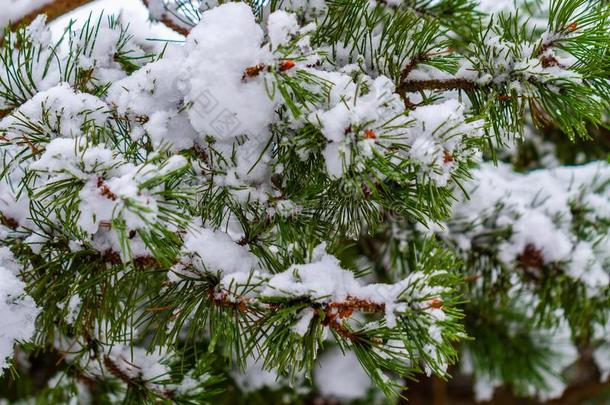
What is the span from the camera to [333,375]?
2.29 m

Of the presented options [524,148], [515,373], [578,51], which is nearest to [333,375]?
[515,373]

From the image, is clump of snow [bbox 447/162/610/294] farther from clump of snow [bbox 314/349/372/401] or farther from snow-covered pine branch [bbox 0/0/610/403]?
clump of snow [bbox 314/349/372/401]

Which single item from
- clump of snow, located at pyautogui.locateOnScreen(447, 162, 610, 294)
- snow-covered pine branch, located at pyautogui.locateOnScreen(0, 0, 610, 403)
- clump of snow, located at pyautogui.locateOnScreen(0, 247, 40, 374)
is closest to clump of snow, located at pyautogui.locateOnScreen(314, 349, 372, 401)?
clump of snow, located at pyautogui.locateOnScreen(447, 162, 610, 294)

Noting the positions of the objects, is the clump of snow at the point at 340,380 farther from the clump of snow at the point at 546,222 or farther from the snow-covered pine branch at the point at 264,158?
the snow-covered pine branch at the point at 264,158

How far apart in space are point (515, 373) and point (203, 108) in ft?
4.52

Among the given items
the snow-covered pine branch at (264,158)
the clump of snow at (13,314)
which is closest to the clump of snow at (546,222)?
the snow-covered pine branch at (264,158)

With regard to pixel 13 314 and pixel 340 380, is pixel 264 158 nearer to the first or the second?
pixel 13 314

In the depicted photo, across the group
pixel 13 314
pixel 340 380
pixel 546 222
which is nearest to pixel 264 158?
pixel 13 314

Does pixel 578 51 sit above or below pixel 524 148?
below

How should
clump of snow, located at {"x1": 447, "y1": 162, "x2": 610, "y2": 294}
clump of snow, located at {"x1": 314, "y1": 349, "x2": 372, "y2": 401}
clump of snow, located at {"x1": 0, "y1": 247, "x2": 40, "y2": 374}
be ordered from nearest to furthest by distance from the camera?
1. clump of snow, located at {"x1": 0, "y1": 247, "x2": 40, "y2": 374}
2. clump of snow, located at {"x1": 447, "y1": 162, "x2": 610, "y2": 294}
3. clump of snow, located at {"x1": 314, "y1": 349, "x2": 372, "y2": 401}

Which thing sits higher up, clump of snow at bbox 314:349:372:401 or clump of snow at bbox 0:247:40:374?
clump of snow at bbox 314:349:372:401

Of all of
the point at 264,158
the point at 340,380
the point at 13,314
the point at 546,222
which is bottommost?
the point at 13,314

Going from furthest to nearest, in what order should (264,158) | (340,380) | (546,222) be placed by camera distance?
(340,380), (546,222), (264,158)

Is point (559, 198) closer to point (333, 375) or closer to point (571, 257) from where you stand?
point (571, 257)
